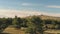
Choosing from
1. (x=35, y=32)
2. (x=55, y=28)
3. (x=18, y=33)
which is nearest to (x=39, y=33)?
(x=35, y=32)

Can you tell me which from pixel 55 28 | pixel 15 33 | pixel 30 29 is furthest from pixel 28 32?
pixel 55 28

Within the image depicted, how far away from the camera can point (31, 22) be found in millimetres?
41781

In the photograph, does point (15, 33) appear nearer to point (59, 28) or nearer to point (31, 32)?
point (31, 32)

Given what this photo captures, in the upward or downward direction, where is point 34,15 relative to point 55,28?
upward

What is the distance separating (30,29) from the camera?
40.2 metres

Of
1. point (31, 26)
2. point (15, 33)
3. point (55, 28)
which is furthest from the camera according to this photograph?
point (55, 28)

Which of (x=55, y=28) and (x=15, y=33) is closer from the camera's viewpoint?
(x=15, y=33)

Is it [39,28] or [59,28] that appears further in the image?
[59,28]

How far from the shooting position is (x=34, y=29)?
40.2m

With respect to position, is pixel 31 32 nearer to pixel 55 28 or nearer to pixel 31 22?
pixel 31 22

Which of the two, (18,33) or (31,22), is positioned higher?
(31,22)

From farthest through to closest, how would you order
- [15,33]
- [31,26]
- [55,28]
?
[55,28] < [15,33] < [31,26]

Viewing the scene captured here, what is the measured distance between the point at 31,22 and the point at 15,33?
10665 millimetres

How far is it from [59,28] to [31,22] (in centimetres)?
2538
